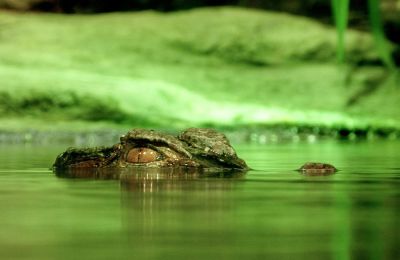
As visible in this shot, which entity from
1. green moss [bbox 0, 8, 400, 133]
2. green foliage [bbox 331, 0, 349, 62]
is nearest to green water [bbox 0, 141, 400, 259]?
green foliage [bbox 331, 0, 349, 62]

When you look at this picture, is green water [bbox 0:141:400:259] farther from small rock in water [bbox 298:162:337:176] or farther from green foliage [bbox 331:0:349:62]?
green foliage [bbox 331:0:349:62]

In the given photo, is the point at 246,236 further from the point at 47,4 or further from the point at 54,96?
the point at 47,4

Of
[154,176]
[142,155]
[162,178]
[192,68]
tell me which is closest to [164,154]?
[142,155]

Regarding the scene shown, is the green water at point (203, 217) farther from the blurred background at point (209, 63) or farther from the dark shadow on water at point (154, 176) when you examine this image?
the blurred background at point (209, 63)

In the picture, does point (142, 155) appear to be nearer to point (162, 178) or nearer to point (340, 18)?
point (162, 178)

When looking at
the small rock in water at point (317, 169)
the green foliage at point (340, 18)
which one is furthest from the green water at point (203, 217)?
the green foliage at point (340, 18)

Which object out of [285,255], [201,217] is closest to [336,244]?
[285,255]
